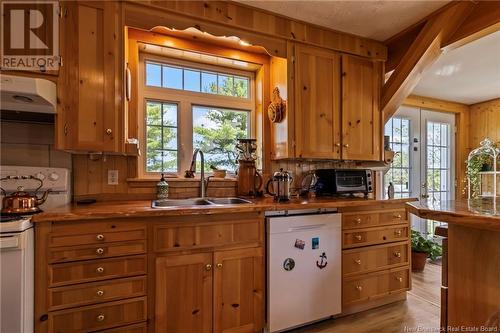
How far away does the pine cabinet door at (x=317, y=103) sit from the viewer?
2264 millimetres

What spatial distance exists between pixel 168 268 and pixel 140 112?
1.33 m

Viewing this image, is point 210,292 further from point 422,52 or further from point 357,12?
point 422,52

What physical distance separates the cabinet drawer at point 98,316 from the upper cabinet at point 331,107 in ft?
5.05

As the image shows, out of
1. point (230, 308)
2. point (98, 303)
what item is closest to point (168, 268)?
point (98, 303)

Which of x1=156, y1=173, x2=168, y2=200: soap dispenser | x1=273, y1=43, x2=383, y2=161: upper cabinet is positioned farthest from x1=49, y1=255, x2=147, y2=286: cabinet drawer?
x1=273, y1=43, x2=383, y2=161: upper cabinet

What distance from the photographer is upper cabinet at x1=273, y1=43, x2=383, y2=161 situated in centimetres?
225

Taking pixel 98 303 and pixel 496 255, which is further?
pixel 98 303

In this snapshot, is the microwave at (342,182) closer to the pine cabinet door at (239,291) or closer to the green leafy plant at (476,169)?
the pine cabinet door at (239,291)

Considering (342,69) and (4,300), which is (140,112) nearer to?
(4,300)

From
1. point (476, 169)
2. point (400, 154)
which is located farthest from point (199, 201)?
point (476, 169)

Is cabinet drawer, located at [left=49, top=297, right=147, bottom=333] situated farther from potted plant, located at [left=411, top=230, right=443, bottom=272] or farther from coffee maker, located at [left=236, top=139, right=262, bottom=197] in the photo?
potted plant, located at [left=411, top=230, right=443, bottom=272]

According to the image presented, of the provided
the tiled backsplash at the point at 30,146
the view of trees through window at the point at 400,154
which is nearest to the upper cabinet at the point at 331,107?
the view of trees through window at the point at 400,154

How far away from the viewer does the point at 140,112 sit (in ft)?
7.18

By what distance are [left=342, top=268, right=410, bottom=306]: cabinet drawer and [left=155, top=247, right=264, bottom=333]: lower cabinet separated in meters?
0.75
